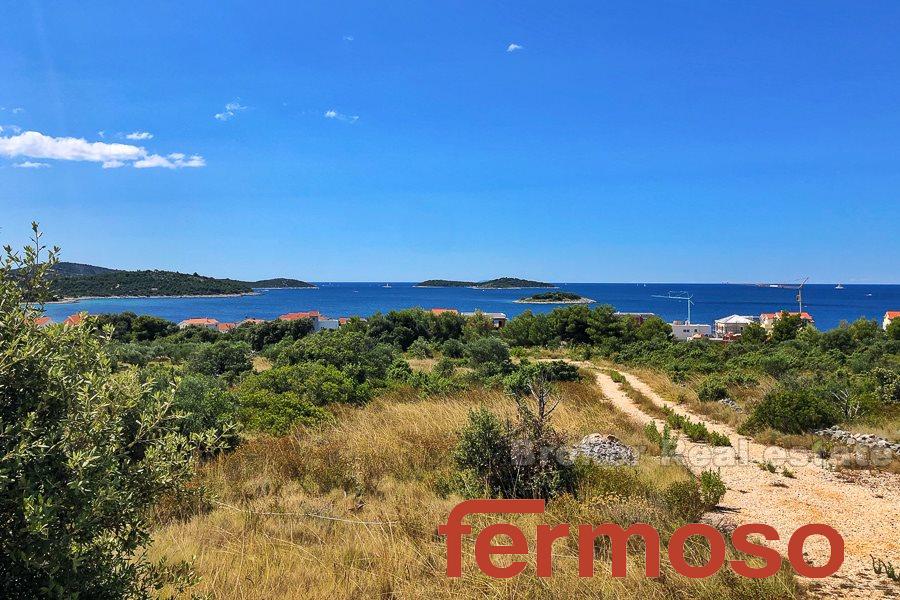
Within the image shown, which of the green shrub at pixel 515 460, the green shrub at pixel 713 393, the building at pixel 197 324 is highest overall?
the green shrub at pixel 515 460

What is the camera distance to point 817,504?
22.2 ft

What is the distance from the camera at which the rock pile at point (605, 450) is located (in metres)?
7.81

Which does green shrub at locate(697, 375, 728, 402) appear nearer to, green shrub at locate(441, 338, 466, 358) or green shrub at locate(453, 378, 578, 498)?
green shrub at locate(453, 378, 578, 498)

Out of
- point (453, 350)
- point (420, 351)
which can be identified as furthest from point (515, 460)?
point (420, 351)

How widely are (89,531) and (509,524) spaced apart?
3884 mm

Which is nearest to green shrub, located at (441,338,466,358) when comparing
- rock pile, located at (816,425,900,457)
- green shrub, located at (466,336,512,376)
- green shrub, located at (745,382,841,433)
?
green shrub, located at (466,336,512,376)

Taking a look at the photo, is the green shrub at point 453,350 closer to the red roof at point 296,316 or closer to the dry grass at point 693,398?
the dry grass at point 693,398

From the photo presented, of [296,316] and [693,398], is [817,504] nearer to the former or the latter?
[693,398]

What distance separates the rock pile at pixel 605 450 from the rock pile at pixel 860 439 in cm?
417

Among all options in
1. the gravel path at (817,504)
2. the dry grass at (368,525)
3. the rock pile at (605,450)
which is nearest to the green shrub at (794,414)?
the gravel path at (817,504)

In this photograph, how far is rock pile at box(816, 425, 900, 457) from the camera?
8815 millimetres

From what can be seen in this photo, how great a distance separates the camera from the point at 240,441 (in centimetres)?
812

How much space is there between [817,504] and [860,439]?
3496 millimetres

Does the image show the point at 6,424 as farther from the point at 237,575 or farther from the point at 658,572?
the point at 658,572
